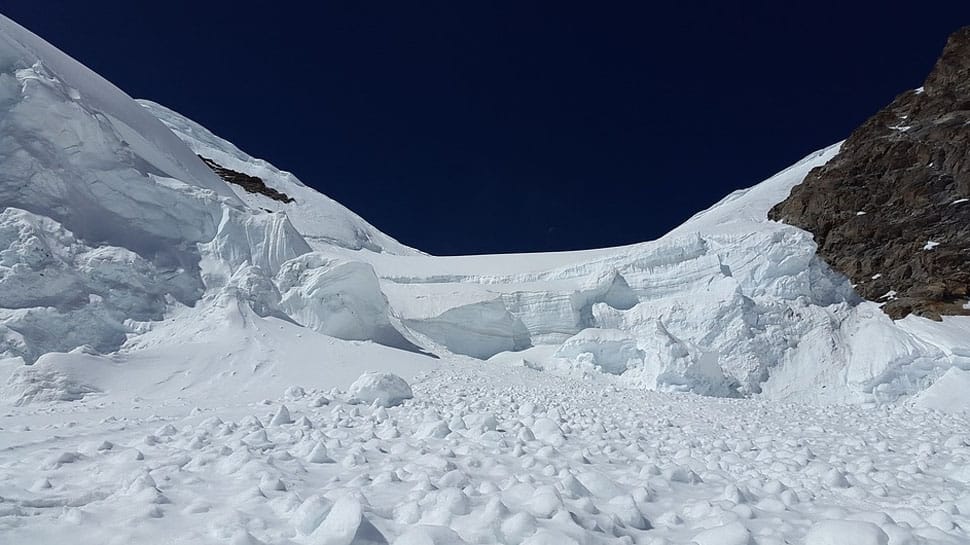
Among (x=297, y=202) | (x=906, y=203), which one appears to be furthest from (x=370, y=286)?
(x=297, y=202)

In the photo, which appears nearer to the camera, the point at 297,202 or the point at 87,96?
the point at 87,96

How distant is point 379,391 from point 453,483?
193 inches

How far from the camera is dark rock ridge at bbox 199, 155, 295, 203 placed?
61.4 m

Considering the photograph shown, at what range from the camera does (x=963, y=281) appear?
21109mm

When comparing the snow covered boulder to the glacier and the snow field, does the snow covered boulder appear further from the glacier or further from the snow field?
the glacier

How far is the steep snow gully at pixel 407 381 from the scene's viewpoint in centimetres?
279

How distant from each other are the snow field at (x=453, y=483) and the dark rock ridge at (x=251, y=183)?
5906cm

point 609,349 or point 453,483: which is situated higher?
point 453,483

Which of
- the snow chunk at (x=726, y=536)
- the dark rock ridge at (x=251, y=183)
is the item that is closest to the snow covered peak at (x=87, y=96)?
the snow chunk at (x=726, y=536)

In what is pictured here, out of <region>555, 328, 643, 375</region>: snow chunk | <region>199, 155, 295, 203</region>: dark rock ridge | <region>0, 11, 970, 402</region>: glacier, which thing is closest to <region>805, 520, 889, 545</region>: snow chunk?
<region>0, 11, 970, 402</region>: glacier

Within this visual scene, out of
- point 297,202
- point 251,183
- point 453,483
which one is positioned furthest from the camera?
point 251,183

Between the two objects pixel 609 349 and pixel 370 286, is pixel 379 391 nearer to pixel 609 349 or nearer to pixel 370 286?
pixel 370 286

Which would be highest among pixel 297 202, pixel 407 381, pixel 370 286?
pixel 297 202

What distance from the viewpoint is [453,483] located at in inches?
127
